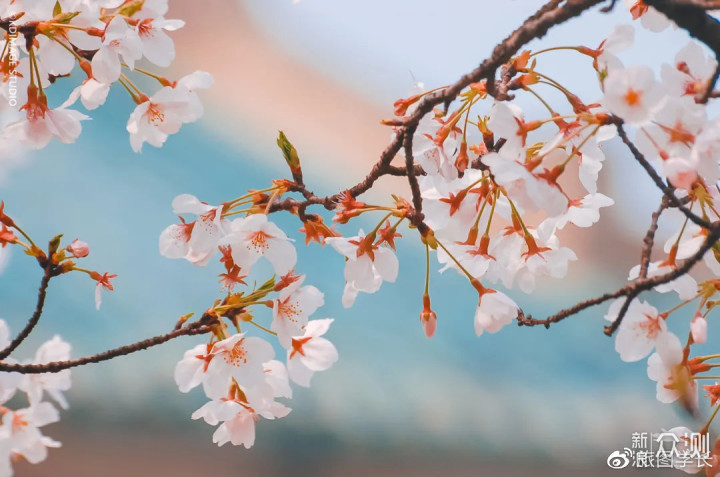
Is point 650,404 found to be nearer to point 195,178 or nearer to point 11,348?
point 195,178

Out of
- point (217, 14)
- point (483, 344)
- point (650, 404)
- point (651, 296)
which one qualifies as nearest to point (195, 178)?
point (217, 14)

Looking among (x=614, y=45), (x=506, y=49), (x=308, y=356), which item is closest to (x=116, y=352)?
(x=308, y=356)

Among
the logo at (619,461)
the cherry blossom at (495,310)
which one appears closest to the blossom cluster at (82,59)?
the cherry blossom at (495,310)

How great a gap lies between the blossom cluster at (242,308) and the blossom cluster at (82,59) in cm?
16

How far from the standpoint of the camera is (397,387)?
217cm

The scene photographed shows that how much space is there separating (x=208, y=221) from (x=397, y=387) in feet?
5.29

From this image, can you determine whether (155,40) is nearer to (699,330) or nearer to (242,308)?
(242,308)

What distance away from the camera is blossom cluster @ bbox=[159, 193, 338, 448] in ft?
2.13

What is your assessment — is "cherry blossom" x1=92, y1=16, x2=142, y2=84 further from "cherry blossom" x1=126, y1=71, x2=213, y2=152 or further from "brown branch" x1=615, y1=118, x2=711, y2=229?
"brown branch" x1=615, y1=118, x2=711, y2=229

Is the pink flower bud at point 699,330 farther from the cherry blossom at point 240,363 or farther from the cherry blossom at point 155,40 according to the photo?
the cherry blossom at point 155,40

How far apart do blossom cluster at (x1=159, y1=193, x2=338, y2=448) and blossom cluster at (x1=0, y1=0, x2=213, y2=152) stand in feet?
0.52

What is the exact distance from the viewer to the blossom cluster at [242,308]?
25.5 inches

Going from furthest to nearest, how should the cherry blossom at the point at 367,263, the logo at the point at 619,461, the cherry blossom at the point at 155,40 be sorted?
the logo at the point at 619,461
the cherry blossom at the point at 155,40
the cherry blossom at the point at 367,263

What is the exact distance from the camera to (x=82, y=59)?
0.72 m
